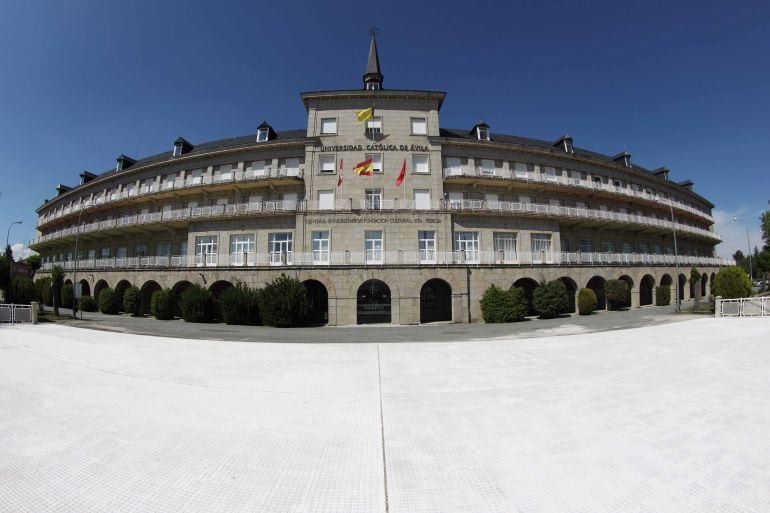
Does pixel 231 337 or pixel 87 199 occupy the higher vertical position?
pixel 87 199

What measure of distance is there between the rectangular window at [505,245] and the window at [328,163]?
14682 millimetres

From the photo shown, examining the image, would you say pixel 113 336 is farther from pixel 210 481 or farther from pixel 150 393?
pixel 210 481

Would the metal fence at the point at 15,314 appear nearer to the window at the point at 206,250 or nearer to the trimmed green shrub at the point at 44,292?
the window at the point at 206,250

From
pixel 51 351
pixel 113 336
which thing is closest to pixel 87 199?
pixel 113 336

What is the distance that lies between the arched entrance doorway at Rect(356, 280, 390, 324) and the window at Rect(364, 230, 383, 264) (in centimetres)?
365

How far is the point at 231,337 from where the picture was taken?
1392 cm

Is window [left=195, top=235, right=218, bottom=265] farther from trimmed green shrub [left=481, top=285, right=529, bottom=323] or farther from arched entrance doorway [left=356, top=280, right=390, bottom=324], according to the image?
trimmed green shrub [left=481, top=285, right=529, bottom=323]

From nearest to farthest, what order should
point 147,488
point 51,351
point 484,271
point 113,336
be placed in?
point 147,488, point 51,351, point 113,336, point 484,271

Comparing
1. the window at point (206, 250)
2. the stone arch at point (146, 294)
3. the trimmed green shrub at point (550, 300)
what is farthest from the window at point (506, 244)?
the stone arch at point (146, 294)

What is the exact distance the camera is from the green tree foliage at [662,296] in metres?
29.3

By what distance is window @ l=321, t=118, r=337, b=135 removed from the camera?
24325 mm

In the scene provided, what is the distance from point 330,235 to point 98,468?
63.8ft

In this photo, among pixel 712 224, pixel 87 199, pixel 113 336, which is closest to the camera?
pixel 113 336

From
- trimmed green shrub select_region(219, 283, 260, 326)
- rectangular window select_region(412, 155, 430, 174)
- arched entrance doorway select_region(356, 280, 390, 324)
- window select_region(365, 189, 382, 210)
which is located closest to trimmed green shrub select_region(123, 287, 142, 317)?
trimmed green shrub select_region(219, 283, 260, 326)
